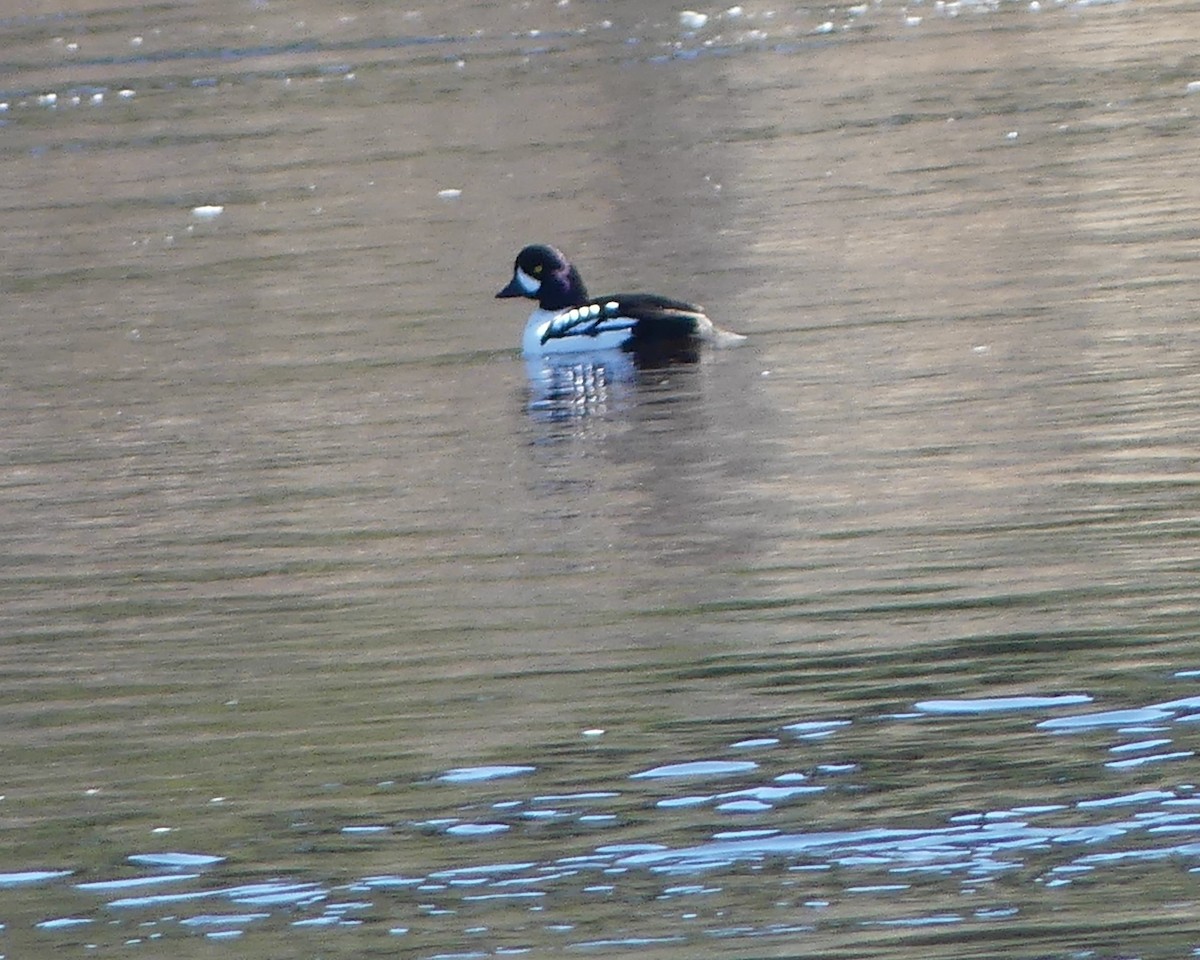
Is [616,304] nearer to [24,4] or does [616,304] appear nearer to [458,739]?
[458,739]

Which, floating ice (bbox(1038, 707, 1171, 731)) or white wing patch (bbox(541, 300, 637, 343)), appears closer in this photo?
floating ice (bbox(1038, 707, 1171, 731))

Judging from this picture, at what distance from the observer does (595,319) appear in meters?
14.2

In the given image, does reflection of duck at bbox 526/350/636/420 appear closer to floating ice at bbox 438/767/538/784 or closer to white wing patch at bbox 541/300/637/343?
white wing patch at bbox 541/300/637/343

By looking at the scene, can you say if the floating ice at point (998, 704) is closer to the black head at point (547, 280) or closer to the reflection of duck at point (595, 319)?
the reflection of duck at point (595, 319)

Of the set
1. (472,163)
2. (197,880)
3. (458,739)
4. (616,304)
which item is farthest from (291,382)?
(472,163)

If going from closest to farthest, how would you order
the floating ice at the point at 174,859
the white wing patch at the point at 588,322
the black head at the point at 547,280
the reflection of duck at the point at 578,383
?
the floating ice at the point at 174,859
the reflection of duck at the point at 578,383
the white wing patch at the point at 588,322
the black head at the point at 547,280

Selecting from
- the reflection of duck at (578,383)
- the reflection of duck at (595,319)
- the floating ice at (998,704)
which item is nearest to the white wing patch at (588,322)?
the reflection of duck at (595,319)

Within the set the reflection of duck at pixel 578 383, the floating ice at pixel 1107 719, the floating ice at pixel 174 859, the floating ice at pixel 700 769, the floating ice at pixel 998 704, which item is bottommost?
the floating ice at pixel 1107 719

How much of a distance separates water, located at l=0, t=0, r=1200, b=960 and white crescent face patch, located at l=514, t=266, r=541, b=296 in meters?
0.53

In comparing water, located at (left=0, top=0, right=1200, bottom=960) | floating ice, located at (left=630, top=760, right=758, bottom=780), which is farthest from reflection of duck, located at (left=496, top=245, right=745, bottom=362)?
floating ice, located at (left=630, top=760, right=758, bottom=780)

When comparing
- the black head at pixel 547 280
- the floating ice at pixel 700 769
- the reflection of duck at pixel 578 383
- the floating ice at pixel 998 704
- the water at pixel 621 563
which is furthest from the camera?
the black head at pixel 547 280

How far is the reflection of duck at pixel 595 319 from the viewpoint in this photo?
13.8 m

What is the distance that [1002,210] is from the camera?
17344mm

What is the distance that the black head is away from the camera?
14.7 m
